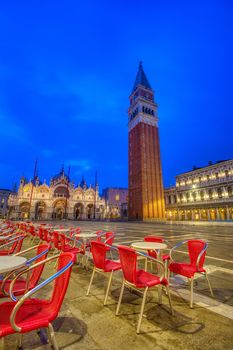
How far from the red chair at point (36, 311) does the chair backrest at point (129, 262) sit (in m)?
0.96

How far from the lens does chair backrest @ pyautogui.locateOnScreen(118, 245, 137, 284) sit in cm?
254

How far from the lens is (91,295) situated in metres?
3.46

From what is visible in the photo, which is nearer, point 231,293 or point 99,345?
point 99,345

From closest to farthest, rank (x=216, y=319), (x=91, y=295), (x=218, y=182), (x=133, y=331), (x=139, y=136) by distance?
A: (x=133, y=331) → (x=216, y=319) → (x=91, y=295) → (x=218, y=182) → (x=139, y=136)

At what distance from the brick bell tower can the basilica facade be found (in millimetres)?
16570

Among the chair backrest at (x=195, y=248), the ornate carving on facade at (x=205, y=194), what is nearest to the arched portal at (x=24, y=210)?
the ornate carving on facade at (x=205, y=194)

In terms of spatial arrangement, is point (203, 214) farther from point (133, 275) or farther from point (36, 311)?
point (36, 311)

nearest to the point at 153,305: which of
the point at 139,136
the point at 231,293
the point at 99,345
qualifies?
the point at 99,345

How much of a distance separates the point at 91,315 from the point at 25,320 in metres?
1.44

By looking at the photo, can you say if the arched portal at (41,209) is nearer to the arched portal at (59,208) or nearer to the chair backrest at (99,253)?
the arched portal at (59,208)

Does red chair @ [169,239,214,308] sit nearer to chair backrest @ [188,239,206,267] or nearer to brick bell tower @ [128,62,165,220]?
chair backrest @ [188,239,206,267]

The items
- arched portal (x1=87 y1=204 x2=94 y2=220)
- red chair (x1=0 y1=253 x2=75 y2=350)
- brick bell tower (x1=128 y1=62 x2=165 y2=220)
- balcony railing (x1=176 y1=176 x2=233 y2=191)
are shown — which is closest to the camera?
red chair (x1=0 y1=253 x2=75 y2=350)

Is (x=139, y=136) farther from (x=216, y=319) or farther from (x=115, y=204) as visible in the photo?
(x=216, y=319)

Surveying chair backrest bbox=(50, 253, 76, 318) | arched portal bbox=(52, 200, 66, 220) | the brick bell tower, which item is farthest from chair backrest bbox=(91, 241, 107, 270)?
arched portal bbox=(52, 200, 66, 220)
